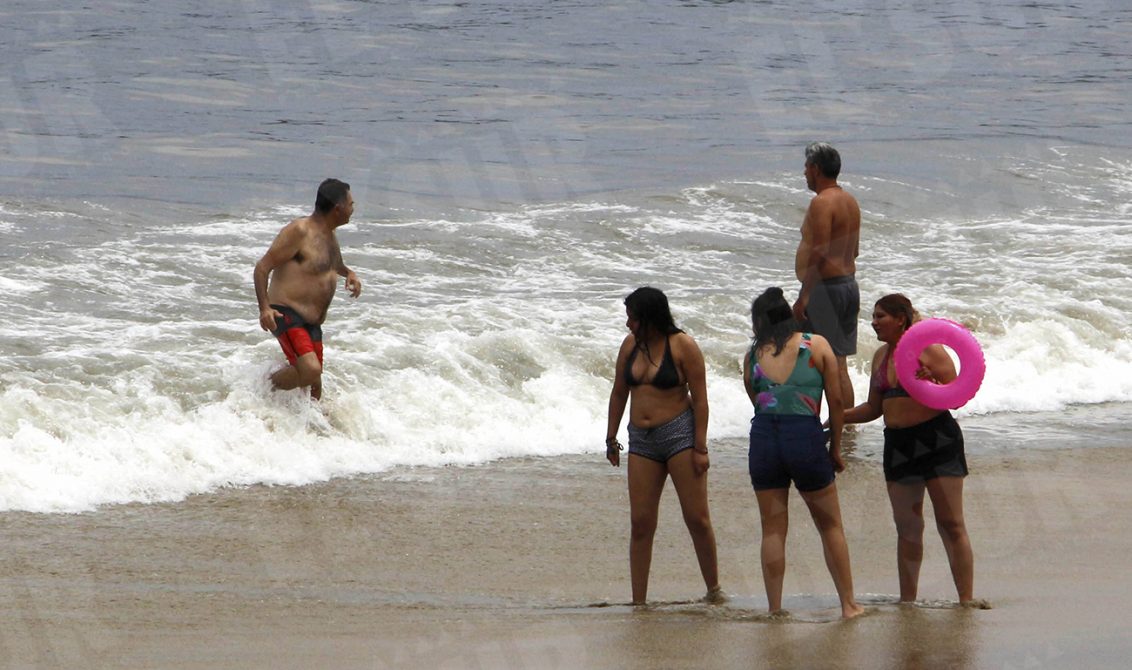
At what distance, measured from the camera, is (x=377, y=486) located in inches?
316

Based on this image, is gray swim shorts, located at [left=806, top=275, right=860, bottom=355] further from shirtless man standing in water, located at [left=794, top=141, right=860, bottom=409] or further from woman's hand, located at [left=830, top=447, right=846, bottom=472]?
woman's hand, located at [left=830, top=447, right=846, bottom=472]

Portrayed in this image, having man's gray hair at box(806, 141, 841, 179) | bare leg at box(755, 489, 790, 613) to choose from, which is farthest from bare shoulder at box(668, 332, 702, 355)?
man's gray hair at box(806, 141, 841, 179)

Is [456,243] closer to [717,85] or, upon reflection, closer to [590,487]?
[590,487]

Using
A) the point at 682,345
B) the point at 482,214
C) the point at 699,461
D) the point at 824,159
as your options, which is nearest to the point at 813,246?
the point at 824,159

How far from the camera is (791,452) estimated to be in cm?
564

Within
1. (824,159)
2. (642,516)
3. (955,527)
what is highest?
(824,159)

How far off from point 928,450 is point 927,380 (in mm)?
293

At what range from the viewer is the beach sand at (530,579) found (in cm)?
510

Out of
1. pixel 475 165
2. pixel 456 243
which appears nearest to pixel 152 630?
pixel 456 243

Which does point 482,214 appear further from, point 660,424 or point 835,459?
point 835,459

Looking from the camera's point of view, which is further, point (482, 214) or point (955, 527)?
point (482, 214)

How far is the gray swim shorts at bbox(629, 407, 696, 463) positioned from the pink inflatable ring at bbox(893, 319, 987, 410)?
2.83ft

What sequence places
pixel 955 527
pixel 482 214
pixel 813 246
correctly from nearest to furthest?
1. pixel 955 527
2. pixel 813 246
3. pixel 482 214

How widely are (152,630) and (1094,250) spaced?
1107 centimetres
